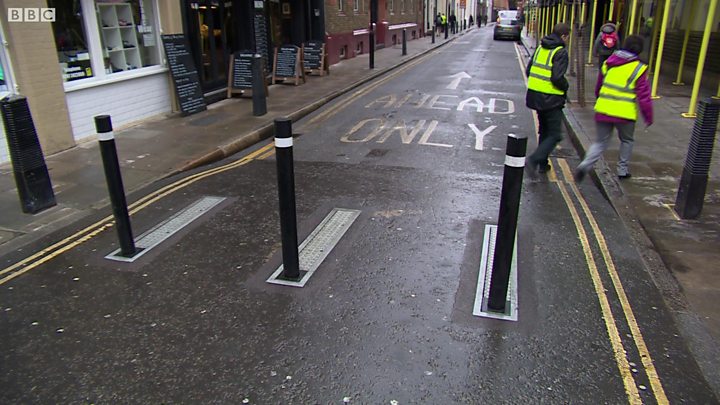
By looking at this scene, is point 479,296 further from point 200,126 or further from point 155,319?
point 200,126

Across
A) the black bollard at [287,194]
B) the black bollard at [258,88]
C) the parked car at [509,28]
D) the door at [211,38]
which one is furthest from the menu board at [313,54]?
the parked car at [509,28]

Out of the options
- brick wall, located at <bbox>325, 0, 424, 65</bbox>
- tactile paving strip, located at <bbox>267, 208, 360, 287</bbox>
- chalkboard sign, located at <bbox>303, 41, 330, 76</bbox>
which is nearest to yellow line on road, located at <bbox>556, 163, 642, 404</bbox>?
tactile paving strip, located at <bbox>267, 208, 360, 287</bbox>

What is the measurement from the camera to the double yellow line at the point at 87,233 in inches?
182

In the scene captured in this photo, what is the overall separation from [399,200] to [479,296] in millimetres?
2314

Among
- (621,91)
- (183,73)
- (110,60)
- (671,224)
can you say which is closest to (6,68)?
(110,60)

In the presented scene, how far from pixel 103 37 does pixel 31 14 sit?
202 cm

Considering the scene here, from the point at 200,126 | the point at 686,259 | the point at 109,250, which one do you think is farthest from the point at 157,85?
the point at 686,259

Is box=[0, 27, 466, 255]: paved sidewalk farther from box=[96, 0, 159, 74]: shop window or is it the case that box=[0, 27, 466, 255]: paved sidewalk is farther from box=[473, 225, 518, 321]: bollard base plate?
box=[473, 225, 518, 321]: bollard base plate

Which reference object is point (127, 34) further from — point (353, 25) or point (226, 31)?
point (353, 25)

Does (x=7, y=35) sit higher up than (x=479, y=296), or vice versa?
(x=7, y=35)

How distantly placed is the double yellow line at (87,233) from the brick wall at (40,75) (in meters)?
2.57

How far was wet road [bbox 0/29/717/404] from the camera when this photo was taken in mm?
3131

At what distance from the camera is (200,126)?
390 inches

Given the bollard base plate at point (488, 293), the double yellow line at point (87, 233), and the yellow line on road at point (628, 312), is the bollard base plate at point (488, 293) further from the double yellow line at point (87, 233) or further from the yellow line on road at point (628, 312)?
the double yellow line at point (87, 233)
